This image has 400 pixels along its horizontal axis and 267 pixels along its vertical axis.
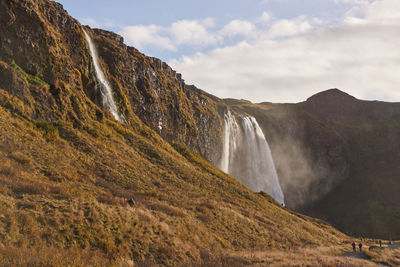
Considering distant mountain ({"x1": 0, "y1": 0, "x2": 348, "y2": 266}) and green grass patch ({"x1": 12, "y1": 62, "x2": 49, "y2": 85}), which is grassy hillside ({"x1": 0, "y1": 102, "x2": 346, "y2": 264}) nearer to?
distant mountain ({"x1": 0, "y1": 0, "x2": 348, "y2": 266})

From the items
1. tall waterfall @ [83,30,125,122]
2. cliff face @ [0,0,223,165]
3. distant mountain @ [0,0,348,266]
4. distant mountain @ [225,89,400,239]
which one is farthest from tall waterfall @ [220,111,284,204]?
tall waterfall @ [83,30,125,122]

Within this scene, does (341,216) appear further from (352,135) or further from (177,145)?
(177,145)

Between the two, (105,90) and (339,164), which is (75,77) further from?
(339,164)

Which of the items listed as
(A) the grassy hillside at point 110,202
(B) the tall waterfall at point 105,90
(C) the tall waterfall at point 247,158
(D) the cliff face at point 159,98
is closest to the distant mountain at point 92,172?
(A) the grassy hillside at point 110,202

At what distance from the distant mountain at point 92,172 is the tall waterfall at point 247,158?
72.9 ft

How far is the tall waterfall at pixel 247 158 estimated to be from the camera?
215ft

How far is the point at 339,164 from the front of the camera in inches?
3654

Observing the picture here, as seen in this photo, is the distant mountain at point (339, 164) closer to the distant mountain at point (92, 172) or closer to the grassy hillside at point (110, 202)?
the distant mountain at point (92, 172)

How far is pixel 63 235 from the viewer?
31.6 feet

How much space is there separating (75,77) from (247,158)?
151ft

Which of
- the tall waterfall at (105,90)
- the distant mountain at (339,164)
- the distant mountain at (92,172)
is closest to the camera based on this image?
the distant mountain at (92,172)

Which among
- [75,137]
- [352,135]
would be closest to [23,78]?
[75,137]

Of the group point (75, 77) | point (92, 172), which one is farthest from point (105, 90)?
point (92, 172)

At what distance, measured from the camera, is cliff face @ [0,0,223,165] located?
78.0 feet
